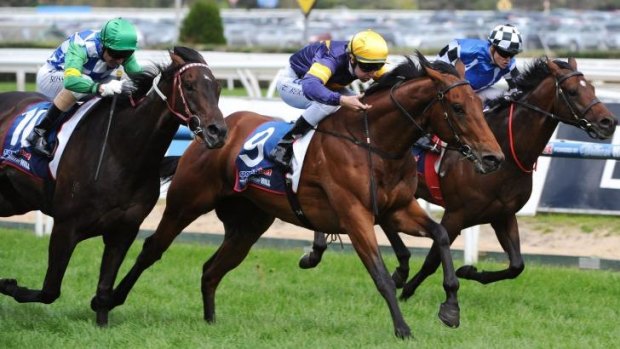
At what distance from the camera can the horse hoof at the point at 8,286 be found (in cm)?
618

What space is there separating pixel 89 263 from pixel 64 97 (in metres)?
2.41

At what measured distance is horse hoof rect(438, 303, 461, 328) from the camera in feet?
18.5

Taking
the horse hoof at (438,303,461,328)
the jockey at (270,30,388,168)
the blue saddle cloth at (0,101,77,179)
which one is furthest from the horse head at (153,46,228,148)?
the horse hoof at (438,303,461,328)

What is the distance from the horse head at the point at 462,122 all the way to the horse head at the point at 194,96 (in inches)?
42.2

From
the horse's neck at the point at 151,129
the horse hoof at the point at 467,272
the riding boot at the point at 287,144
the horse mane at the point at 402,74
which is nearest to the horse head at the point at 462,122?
the horse mane at the point at 402,74

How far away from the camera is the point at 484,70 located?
24.1ft

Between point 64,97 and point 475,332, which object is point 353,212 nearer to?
point 475,332

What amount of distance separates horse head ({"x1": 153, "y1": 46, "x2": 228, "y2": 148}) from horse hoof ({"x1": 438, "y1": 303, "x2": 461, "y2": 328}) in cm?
138

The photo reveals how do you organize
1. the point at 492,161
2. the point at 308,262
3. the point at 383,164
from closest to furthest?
1. the point at 492,161
2. the point at 383,164
3. the point at 308,262

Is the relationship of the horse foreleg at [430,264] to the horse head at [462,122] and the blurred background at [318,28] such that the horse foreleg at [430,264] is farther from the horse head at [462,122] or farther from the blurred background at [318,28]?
the blurred background at [318,28]

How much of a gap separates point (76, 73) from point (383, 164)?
1679 millimetres

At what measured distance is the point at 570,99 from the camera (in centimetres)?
681

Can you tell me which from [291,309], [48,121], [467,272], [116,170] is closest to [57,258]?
[116,170]

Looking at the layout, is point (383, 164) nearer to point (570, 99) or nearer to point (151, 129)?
point (151, 129)
